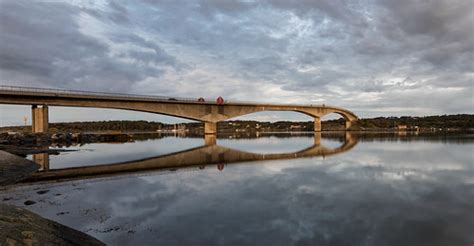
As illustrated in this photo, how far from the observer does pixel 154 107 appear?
6500cm

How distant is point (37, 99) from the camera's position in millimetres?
52938

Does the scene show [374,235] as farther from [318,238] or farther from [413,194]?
[413,194]

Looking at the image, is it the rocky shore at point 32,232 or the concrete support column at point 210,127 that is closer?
the rocky shore at point 32,232

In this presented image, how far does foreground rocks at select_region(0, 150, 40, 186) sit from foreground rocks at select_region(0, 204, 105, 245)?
11.5 meters

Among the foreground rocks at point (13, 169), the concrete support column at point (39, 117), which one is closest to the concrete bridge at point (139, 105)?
the concrete support column at point (39, 117)

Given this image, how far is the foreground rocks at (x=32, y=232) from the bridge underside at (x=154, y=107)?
52485 millimetres

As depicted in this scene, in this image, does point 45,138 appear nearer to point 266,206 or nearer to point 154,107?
point 154,107

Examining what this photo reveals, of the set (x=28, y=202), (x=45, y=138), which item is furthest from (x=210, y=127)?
(x=28, y=202)

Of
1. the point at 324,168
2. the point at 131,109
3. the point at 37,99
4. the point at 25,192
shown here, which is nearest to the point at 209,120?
the point at 131,109

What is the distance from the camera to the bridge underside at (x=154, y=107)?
2098 inches

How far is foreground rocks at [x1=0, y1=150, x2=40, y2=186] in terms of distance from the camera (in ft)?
61.1

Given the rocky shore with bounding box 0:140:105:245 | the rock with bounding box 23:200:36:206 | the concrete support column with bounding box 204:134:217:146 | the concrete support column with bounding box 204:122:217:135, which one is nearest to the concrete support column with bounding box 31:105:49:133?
the concrete support column with bounding box 204:134:217:146

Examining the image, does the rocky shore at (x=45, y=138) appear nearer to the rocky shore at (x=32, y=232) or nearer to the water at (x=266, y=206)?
the water at (x=266, y=206)

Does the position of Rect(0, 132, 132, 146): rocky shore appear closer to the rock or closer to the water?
the water
